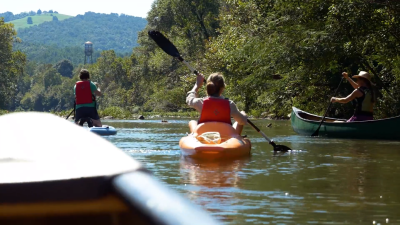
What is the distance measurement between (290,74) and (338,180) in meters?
16.4

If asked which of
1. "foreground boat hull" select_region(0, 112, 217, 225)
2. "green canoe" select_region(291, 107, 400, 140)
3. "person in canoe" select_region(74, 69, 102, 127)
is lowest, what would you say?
"green canoe" select_region(291, 107, 400, 140)

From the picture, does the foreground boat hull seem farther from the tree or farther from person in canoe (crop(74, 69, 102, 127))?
the tree

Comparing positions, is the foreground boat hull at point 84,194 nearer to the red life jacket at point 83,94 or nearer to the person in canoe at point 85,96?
the person in canoe at point 85,96

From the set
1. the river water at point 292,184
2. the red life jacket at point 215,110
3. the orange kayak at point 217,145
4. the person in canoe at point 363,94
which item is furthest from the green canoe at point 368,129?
the red life jacket at point 215,110

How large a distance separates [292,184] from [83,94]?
6.65m

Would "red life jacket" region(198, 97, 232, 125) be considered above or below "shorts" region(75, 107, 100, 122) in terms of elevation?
above

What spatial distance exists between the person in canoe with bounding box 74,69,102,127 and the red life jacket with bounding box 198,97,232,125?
3.30 metres

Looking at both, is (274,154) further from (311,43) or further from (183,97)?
(183,97)

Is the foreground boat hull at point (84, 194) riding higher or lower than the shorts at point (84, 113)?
higher

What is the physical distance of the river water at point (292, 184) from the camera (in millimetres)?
5090

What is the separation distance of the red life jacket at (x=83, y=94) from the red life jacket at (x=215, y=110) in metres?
3.50

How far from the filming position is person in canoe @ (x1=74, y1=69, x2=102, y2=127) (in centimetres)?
1278

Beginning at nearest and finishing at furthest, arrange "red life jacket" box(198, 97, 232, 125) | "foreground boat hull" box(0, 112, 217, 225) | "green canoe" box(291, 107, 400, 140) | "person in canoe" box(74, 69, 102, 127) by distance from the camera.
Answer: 1. "foreground boat hull" box(0, 112, 217, 225)
2. "red life jacket" box(198, 97, 232, 125)
3. "person in canoe" box(74, 69, 102, 127)
4. "green canoe" box(291, 107, 400, 140)

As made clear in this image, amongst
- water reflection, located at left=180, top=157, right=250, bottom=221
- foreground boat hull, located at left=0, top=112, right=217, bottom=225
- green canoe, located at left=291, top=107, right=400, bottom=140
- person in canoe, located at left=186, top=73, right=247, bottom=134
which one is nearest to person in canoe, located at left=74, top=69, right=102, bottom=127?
person in canoe, located at left=186, top=73, right=247, bottom=134
